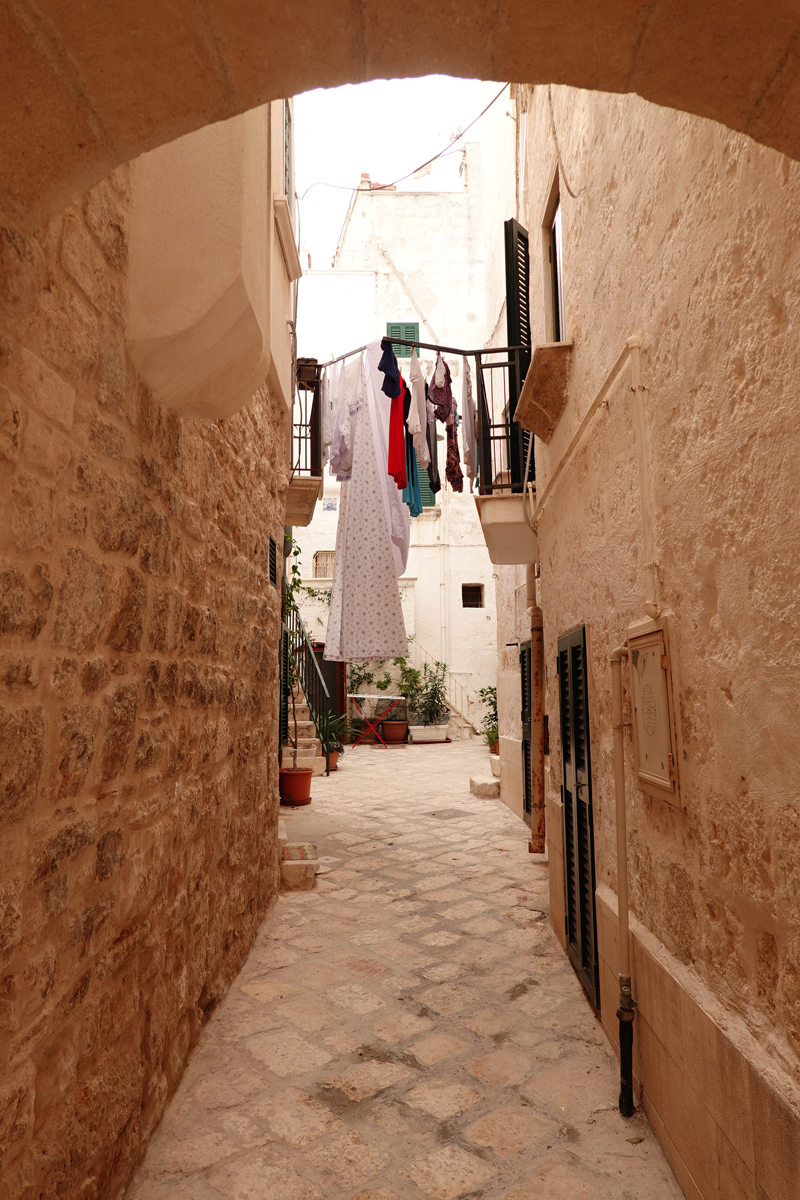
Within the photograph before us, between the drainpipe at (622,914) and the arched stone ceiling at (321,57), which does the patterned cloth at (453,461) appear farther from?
the arched stone ceiling at (321,57)

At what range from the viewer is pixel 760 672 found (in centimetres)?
180

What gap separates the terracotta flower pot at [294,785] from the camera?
8.51 m

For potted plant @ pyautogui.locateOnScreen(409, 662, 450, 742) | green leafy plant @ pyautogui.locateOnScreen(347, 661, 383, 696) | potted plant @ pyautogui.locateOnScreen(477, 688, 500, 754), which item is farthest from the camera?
green leafy plant @ pyautogui.locateOnScreen(347, 661, 383, 696)

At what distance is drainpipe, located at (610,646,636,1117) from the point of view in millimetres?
2715

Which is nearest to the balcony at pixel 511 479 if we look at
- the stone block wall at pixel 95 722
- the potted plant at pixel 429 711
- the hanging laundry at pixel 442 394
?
the hanging laundry at pixel 442 394

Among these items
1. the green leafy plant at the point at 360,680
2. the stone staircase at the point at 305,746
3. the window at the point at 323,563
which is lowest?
the stone staircase at the point at 305,746

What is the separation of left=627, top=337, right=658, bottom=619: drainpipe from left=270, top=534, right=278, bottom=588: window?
2974 mm

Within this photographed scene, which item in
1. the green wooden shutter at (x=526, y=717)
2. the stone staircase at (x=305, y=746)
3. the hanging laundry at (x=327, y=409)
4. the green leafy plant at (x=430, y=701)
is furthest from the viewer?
the green leafy plant at (x=430, y=701)

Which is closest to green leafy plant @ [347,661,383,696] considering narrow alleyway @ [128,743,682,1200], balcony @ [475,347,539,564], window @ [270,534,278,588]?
balcony @ [475,347,539,564]

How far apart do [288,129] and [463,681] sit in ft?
45.5

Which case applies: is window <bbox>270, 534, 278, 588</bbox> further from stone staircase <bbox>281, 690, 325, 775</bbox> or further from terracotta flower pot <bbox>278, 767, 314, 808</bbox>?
stone staircase <bbox>281, 690, 325, 775</bbox>

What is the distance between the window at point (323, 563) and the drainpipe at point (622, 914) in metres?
15.5

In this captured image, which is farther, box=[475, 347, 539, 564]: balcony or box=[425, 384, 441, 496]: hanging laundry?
box=[425, 384, 441, 496]: hanging laundry

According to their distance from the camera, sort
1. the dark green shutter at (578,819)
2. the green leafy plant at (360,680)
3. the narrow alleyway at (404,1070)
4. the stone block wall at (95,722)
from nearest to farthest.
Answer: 1. the stone block wall at (95,722)
2. the narrow alleyway at (404,1070)
3. the dark green shutter at (578,819)
4. the green leafy plant at (360,680)
